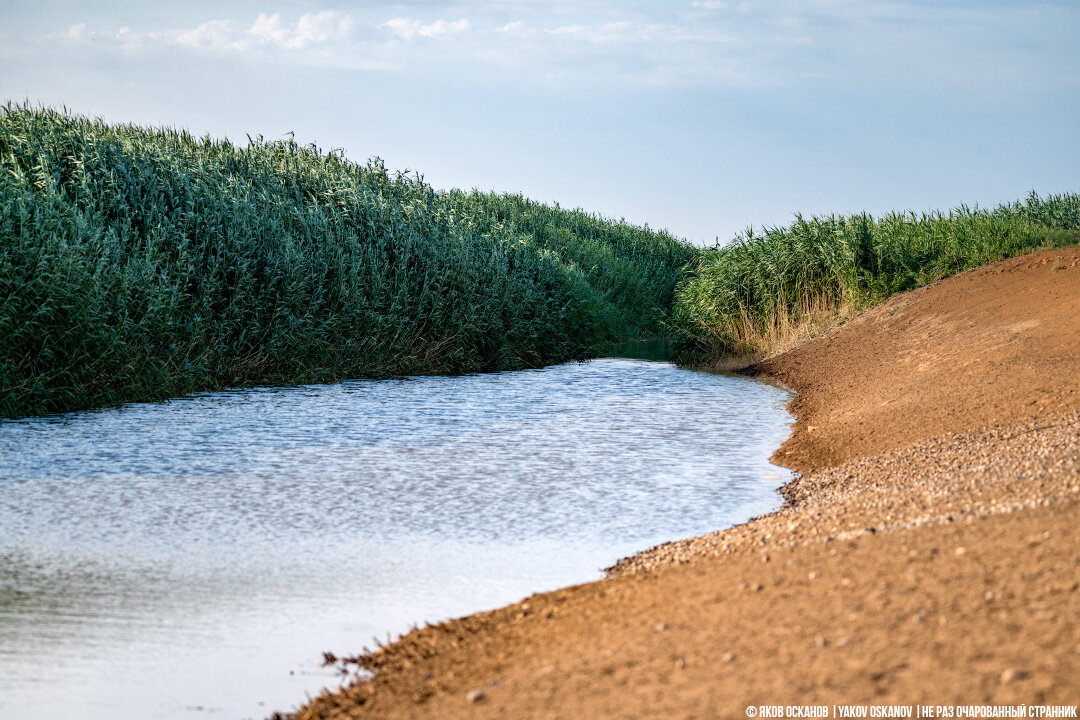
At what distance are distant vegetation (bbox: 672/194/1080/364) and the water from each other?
688 cm

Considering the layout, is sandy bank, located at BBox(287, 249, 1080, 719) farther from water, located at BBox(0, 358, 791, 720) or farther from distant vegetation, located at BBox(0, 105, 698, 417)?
distant vegetation, located at BBox(0, 105, 698, 417)

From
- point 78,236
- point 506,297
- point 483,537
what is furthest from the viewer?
point 506,297

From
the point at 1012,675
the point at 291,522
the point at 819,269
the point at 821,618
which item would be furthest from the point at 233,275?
the point at 1012,675

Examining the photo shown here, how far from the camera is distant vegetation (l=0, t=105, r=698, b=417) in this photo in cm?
1165

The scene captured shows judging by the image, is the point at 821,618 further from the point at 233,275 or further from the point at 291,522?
the point at 233,275

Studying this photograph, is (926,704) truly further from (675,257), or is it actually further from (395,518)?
(675,257)

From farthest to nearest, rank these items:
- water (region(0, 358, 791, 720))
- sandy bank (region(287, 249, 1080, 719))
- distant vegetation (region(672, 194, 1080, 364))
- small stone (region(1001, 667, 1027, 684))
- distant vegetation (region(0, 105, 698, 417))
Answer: distant vegetation (region(672, 194, 1080, 364)), distant vegetation (region(0, 105, 698, 417)), water (region(0, 358, 791, 720)), sandy bank (region(287, 249, 1080, 719)), small stone (region(1001, 667, 1027, 684))

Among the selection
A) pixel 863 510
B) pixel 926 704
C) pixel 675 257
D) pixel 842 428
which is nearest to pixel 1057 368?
pixel 842 428

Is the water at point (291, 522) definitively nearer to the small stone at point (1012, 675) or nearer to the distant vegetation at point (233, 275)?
the distant vegetation at point (233, 275)

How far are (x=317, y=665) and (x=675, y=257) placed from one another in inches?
1543

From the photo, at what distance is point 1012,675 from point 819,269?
55.7ft

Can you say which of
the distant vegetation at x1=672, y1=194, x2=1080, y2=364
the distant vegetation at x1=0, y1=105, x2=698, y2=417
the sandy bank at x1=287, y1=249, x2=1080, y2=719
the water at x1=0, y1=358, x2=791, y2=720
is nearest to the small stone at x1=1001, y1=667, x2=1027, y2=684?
the sandy bank at x1=287, y1=249, x2=1080, y2=719

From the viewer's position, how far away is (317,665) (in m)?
4.00

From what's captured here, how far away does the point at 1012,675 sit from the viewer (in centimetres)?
284
